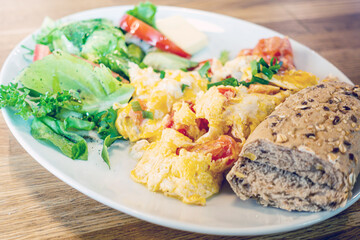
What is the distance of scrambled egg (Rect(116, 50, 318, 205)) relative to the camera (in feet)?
7.99

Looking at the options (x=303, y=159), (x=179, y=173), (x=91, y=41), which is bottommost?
(x=179, y=173)

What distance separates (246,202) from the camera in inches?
92.5

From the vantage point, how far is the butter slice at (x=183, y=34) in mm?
4160

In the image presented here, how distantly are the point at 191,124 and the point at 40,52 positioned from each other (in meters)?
1.75

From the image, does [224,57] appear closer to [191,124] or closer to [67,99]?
[191,124]

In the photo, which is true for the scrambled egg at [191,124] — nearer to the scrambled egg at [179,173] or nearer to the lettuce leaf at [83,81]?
the scrambled egg at [179,173]

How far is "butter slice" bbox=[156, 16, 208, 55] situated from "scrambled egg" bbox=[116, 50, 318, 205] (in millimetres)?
925

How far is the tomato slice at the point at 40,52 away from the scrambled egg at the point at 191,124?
0.88 meters

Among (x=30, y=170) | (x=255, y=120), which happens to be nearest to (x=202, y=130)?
(x=255, y=120)

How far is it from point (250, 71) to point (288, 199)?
1.49m

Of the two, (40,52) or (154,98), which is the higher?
(40,52)

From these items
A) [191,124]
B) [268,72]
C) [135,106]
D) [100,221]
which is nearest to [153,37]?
[135,106]

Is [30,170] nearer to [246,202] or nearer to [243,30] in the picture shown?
[246,202]

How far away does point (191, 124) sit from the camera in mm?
2809
